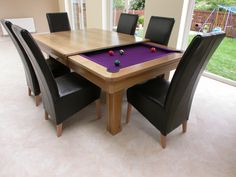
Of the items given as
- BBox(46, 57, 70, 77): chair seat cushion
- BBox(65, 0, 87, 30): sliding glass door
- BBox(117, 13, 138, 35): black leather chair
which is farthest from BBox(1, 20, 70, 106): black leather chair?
BBox(65, 0, 87, 30): sliding glass door

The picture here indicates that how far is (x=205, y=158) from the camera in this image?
5.48 feet

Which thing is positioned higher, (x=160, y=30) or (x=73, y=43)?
(x=160, y=30)

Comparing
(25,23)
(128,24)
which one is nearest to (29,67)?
(128,24)

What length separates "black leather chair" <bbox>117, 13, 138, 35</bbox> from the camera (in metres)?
3.06

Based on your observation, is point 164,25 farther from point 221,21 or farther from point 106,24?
point 106,24

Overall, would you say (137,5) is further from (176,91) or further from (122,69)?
(176,91)

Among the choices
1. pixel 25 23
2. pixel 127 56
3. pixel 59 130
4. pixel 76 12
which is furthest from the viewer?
pixel 76 12

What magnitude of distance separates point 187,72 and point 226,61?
2814 millimetres

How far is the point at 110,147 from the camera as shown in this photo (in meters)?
1.77

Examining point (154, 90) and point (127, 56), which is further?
point (127, 56)

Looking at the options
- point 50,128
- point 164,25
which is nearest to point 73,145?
point 50,128

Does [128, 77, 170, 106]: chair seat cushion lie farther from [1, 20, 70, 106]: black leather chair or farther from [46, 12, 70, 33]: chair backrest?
[46, 12, 70, 33]: chair backrest

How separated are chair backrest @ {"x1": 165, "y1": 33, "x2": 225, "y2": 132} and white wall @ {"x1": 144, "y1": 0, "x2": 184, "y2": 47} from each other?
2.06 meters

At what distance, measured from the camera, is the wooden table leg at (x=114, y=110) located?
69.4 inches
